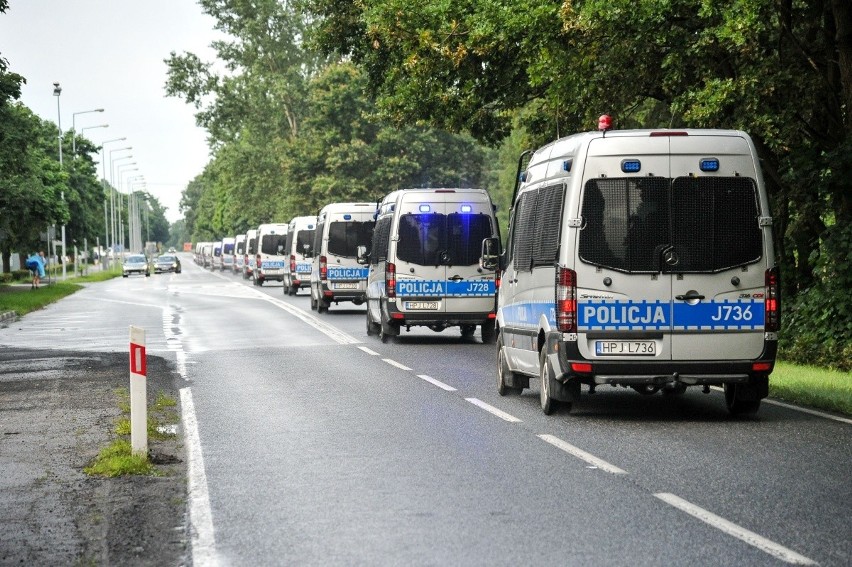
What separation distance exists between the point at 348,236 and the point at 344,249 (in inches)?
13.0

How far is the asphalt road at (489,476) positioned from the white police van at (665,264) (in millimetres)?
575

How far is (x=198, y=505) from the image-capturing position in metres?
8.62

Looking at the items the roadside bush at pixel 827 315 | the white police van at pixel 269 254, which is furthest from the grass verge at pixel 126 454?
the white police van at pixel 269 254

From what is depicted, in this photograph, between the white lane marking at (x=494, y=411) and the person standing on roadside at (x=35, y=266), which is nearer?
the white lane marking at (x=494, y=411)

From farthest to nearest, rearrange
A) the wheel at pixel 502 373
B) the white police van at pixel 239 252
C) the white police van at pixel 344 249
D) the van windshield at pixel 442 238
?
the white police van at pixel 239 252
the white police van at pixel 344 249
the van windshield at pixel 442 238
the wheel at pixel 502 373

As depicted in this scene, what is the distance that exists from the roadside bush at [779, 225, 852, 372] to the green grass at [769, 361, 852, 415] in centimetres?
189

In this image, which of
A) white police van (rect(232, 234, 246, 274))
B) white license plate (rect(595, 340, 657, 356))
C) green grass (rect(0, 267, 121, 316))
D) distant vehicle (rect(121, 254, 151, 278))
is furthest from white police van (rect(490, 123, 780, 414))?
distant vehicle (rect(121, 254, 151, 278))

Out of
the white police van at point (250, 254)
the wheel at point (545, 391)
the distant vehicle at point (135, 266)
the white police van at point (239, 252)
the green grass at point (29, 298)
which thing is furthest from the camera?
the distant vehicle at point (135, 266)

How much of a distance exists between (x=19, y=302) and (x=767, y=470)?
3683 cm

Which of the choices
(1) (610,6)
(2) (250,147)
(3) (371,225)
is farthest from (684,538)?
(2) (250,147)

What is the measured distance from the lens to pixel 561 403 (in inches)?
531

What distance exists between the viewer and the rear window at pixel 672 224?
495 inches

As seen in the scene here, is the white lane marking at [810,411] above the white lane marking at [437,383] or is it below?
above

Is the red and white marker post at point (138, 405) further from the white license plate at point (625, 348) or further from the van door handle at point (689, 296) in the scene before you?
the van door handle at point (689, 296)
